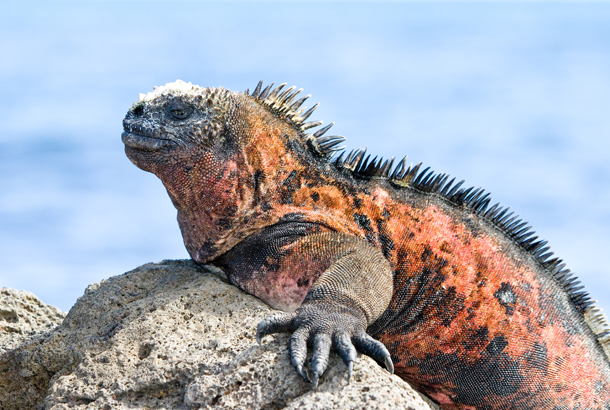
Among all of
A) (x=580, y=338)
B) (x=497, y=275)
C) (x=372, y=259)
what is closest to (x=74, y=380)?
(x=372, y=259)

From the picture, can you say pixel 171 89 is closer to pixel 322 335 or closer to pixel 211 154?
pixel 211 154

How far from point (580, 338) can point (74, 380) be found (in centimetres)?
389

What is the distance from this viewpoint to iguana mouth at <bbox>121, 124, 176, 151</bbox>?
17.0ft

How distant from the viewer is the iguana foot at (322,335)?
12.4ft

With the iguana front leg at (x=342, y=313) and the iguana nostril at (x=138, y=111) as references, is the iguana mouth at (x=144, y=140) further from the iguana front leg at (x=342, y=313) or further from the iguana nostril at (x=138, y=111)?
the iguana front leg at (x=342, y=313)

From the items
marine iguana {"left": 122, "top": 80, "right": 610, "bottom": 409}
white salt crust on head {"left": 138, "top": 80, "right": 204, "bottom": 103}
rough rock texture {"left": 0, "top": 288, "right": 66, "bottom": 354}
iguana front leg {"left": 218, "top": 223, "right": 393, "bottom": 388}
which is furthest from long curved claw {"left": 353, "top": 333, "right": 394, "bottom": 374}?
rough rock texture {"left": 0, "top": 288, "right": 66, "bottom": 354}

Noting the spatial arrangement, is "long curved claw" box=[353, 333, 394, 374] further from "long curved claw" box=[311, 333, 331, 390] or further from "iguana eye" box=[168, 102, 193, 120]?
"iguana eye" box=[168, 102, 193, 120]

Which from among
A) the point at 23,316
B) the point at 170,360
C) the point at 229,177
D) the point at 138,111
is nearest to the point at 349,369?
the point at 170,360

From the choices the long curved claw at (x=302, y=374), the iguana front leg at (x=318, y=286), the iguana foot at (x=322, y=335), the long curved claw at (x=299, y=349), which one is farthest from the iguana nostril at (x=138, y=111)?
the long curved claw at (x=302, y=374)

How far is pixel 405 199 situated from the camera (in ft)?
18.2

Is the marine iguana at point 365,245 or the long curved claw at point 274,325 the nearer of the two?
the long curved claw at point 274,325

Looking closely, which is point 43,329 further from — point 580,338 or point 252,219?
point 580,338

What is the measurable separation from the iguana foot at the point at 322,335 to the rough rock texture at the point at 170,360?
66mm

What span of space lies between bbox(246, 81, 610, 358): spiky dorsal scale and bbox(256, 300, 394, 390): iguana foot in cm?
166
